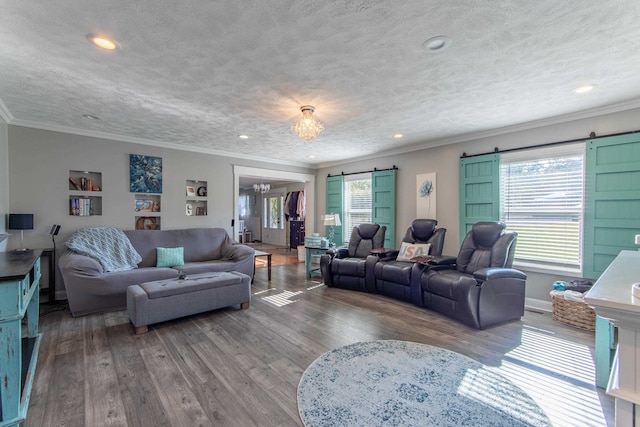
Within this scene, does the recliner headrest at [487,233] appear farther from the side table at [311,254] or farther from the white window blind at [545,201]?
the side table at [311,254]

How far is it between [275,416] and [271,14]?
2.46m

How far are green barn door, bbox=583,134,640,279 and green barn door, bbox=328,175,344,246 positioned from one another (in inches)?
165

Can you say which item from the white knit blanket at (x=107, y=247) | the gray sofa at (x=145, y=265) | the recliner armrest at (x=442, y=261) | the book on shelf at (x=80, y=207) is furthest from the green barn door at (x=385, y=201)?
the book on shelf at (x=80, y=207)

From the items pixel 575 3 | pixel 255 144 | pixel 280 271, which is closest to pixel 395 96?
pixel 575 3

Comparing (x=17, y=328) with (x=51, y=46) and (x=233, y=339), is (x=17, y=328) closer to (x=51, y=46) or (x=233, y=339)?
(x=233, y=339)

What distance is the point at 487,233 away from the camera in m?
3.66

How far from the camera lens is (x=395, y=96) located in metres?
3.00

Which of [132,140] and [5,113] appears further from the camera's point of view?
[132,140]

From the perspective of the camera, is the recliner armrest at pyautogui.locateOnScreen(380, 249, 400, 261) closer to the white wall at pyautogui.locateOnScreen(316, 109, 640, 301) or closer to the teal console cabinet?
the white wall at pyautogui.locateOnScreen(316, 109, 640, 301)

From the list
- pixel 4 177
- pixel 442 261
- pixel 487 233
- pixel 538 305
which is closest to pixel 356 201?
pixel 442 261

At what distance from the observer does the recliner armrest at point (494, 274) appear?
3.12 metres

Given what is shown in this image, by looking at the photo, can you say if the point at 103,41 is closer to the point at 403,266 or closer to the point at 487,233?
the point at 403,266

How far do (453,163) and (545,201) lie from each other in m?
1.37

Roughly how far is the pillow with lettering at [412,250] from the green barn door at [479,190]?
2.25ft
